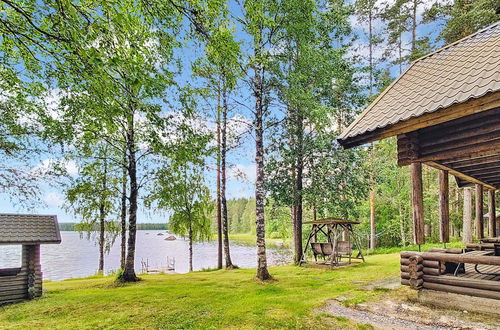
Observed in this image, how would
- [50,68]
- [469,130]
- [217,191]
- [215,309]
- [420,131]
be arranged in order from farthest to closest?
1. [217,191]
2. [215,309]
3. [420,131]
4. [469,130]
5. [50,68]

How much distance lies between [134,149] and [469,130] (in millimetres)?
10181

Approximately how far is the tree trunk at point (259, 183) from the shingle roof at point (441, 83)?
4.95 metres

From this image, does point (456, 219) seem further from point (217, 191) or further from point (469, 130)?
point (469, 130)

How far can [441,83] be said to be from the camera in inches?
180

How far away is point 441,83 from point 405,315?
395cm

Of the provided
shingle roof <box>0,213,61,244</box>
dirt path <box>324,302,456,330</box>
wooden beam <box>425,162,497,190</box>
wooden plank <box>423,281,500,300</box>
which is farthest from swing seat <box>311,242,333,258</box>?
shingle roof <box>0,213,61,244</box>

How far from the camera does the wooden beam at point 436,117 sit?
11.6ft

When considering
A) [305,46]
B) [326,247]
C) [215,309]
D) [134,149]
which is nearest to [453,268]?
[215,309]

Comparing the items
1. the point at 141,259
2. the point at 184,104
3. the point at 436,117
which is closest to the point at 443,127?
the point at 436,117

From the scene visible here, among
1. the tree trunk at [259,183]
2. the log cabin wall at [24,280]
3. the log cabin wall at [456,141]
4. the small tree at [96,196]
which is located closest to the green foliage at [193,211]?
the small tree at [96,196]

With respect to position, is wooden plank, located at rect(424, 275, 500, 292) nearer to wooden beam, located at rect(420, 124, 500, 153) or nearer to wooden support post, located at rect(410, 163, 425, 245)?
wooden support post, located at rect(410, 163, 425, 245)

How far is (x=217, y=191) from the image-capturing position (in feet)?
53.1

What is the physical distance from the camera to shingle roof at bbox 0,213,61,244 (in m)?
8.56

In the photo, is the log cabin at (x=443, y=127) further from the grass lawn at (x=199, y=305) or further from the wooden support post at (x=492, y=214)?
the wooden support post at (x=492, y=214)
